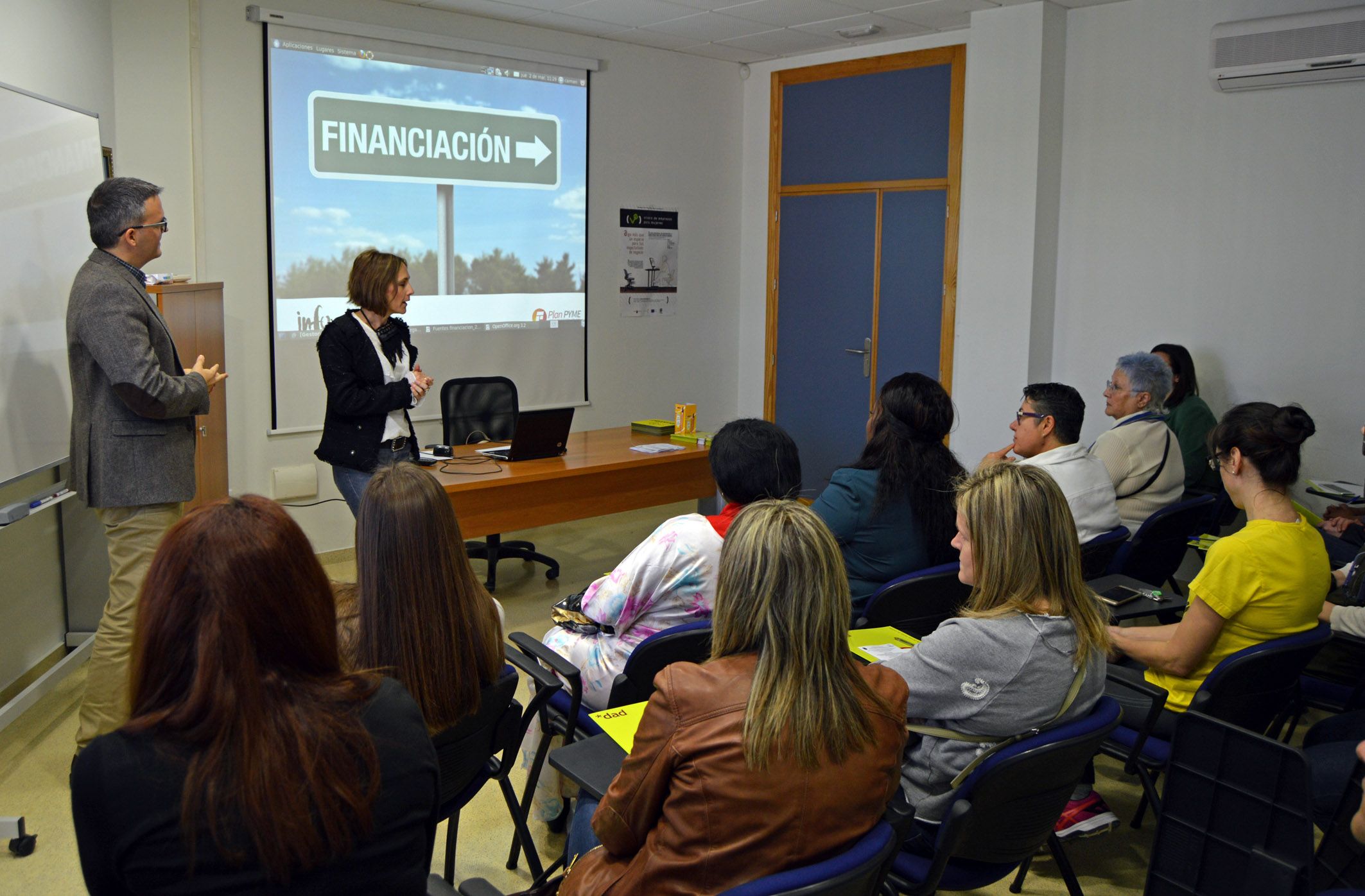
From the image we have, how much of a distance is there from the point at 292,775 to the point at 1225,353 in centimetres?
505

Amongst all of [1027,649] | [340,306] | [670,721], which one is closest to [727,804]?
[670,721]

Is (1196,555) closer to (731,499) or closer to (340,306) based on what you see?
(731,499)

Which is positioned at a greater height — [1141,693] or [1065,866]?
[1141,693]

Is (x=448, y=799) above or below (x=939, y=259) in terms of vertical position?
below

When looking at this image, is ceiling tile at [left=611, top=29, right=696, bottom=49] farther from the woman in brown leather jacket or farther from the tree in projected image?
the woman in brown leather jacket

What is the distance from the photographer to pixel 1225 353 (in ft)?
16.4

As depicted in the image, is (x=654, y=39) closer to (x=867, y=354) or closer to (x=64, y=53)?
(x=867, y=354)

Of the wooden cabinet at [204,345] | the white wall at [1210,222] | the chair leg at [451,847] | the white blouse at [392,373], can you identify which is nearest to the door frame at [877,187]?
the white wall at [1210,222]

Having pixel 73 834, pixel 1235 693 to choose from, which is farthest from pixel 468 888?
pixel 73 834

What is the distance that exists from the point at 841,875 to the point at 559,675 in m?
1.14

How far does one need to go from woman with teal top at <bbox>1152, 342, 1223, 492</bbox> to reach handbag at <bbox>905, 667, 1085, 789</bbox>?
2961mm

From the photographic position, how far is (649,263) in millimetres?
6590

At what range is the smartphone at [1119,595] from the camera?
2668 millimetres

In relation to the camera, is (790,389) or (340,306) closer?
(340,306)
